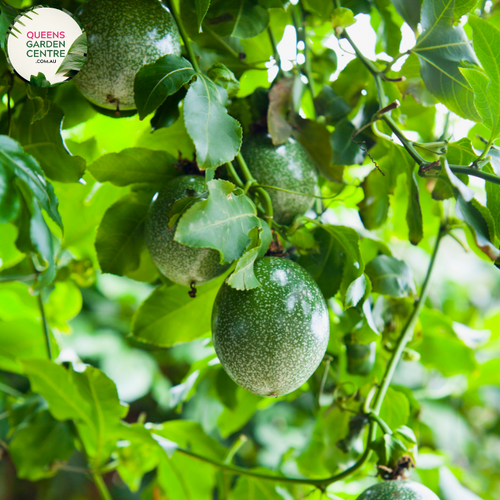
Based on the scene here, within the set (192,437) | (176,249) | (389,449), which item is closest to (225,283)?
(176,249)

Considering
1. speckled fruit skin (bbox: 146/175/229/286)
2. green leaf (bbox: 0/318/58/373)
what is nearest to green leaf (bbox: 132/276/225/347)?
speckled fruit skin (bbox: 146/175/229/286)

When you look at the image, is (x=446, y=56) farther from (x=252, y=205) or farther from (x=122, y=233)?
(x=122, y=233)

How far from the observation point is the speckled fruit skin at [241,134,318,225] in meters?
0.57

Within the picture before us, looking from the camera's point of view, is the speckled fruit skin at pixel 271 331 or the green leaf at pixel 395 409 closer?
the speckled fruit skin at pixel 271 331

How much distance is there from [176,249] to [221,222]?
0.12 metres

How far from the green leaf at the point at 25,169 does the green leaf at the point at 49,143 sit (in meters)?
0.14

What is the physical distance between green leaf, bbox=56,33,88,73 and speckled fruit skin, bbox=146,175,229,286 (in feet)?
0.52

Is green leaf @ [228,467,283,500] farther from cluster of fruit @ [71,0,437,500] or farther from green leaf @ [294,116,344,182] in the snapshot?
green leaf @ [294,116,344,182]

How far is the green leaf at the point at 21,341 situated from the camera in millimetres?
797

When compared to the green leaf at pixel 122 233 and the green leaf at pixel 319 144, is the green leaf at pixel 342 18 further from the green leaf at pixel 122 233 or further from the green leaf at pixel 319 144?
the green leaf at pixel 122 233

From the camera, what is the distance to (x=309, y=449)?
84 cm

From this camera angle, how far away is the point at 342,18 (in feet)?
1.94

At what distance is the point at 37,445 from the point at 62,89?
52 cm

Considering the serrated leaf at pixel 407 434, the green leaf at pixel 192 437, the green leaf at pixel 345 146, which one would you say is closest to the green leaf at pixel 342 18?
the green leaf at pixel 345 146
